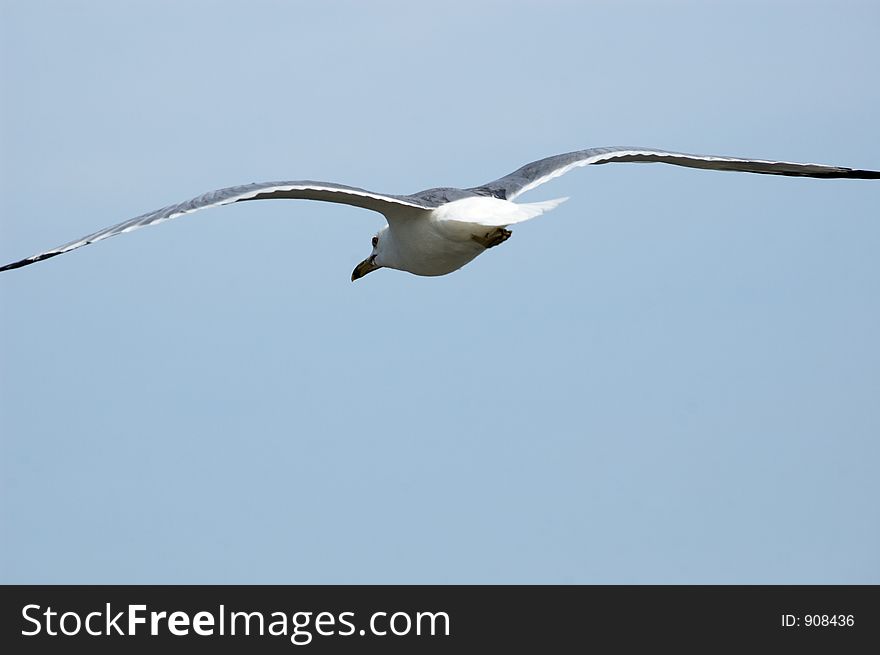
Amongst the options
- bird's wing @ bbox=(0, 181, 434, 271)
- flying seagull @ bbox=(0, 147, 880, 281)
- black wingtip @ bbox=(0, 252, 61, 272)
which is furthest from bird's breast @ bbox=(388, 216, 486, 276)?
black wingtip @ bbox=(0, 252, 61, 272)

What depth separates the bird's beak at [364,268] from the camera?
43.1 ft

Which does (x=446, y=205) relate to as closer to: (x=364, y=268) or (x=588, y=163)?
(x=588, y=163)

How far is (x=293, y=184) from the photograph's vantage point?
32.2 feet

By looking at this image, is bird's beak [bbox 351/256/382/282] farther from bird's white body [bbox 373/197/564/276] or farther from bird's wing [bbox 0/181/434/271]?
bird's wing [bbox 0/181/434/271]

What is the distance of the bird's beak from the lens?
13148 millimetres

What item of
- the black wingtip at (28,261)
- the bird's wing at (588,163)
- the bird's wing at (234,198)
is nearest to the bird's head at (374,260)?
the bird's wing at (588,163)

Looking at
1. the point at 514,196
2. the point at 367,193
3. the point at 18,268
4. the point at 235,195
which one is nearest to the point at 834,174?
the point at 514,196

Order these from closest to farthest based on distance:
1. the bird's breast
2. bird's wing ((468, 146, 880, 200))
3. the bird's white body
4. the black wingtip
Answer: the black wingtip < the bird's white body < the bird's breast < bird's wing ((468, 146, 880, 200))

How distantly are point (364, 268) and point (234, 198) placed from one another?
3.91m

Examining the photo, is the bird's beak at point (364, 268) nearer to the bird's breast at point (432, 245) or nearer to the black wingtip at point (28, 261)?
the bird's breast at point (432, 245)

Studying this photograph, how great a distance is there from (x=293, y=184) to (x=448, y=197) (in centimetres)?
170

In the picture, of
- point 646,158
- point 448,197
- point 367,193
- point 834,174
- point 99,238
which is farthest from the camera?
point 834,174

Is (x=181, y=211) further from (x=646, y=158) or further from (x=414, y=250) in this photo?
(x=646, y=158)

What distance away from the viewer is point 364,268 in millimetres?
13328
